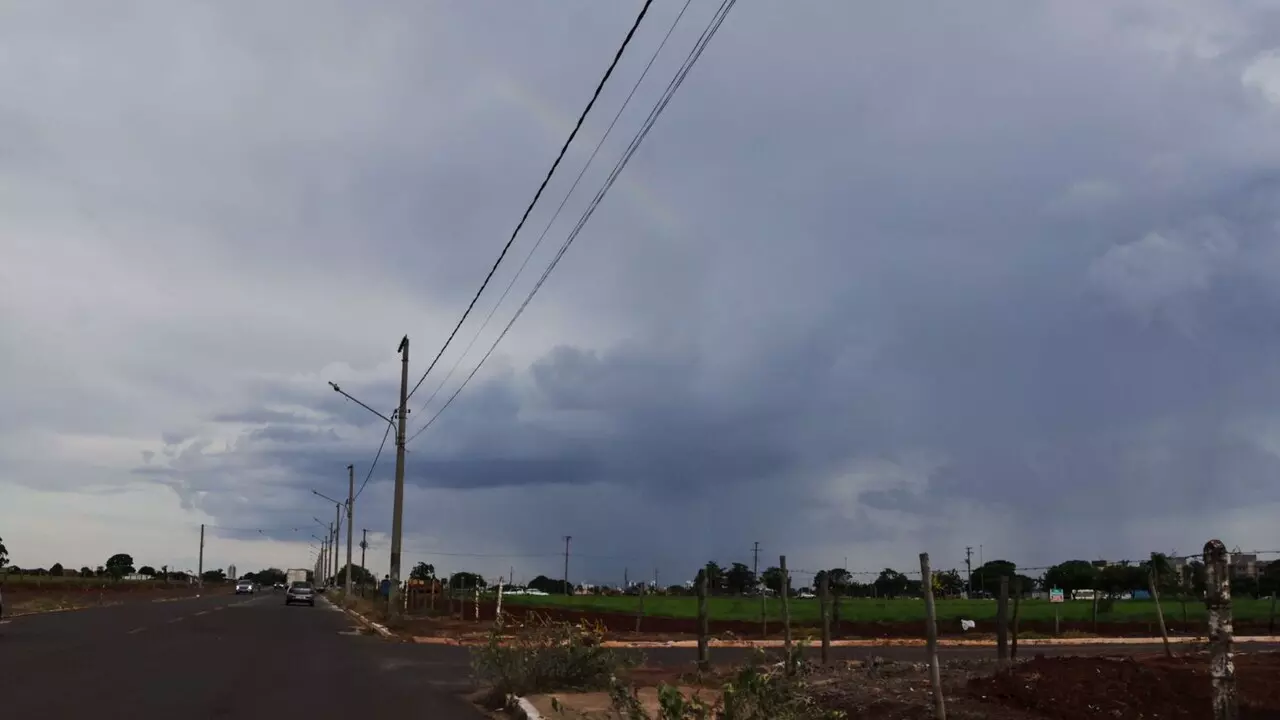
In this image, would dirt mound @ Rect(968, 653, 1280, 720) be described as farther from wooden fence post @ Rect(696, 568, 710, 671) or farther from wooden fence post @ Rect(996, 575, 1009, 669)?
wooden fence post @ Rect(696, 568, 710, 671)

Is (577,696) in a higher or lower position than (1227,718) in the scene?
lower

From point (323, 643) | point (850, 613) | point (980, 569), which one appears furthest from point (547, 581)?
point (323, 643)

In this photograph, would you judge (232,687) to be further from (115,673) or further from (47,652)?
(47,652)

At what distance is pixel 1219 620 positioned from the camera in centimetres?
690

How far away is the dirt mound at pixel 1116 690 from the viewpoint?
12133mm

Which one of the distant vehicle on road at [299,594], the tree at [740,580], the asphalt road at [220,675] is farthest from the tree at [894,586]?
the asphalt road at [220,675]

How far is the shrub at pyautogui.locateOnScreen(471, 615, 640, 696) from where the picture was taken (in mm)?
16312

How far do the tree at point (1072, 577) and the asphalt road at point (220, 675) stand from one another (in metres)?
58.1

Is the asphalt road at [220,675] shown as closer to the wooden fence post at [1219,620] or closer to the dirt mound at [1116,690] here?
the dirt mound at [1116,690]

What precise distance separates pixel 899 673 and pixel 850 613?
53.8 meters

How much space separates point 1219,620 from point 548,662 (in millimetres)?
11063

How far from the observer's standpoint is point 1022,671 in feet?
44.8

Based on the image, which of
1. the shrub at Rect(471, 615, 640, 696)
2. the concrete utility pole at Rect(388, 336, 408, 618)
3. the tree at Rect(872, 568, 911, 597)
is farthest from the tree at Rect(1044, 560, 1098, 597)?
the shrub at Rect(471, 615, 640, 696)

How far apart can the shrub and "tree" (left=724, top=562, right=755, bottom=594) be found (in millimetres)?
58623
